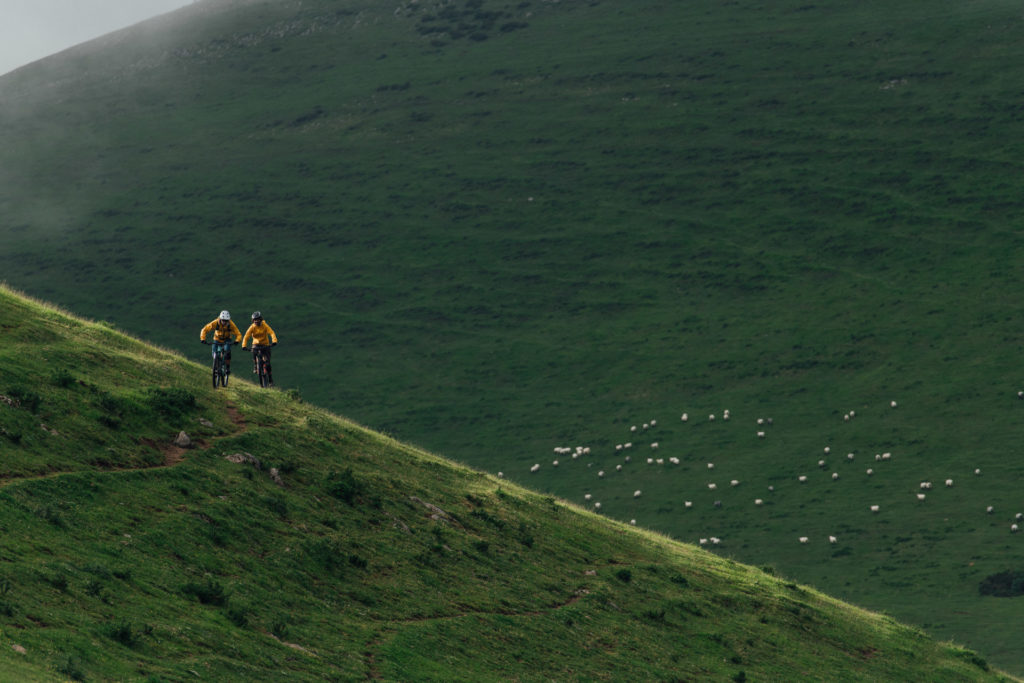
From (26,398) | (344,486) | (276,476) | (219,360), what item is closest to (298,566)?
(276,476)

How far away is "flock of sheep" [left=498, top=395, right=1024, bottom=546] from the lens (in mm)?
85438

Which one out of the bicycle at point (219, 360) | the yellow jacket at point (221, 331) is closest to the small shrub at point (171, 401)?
the yellow jacket at point (221, 331)

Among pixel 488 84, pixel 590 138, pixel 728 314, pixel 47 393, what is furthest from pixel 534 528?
pixel 488 84

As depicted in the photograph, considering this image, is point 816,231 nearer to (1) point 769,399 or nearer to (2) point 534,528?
(1) point 769,399

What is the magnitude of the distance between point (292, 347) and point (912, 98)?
84172 millimetres

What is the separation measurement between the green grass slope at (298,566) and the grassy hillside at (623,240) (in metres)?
36.1

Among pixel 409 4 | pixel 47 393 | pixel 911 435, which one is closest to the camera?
pixel 47 393

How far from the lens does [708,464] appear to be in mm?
95500

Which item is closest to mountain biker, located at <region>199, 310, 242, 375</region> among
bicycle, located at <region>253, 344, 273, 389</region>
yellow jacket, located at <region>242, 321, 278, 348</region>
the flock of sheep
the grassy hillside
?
yellow jacket, located at <region>242, 321, 278, 348</region>

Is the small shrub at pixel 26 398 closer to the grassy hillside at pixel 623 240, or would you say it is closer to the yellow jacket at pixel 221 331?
the yellow jacket at pixel 221 331

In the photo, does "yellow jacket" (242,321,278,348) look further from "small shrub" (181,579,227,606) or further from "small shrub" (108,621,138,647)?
"small shrub" (108,621,138,647)

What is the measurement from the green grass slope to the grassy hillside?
36.1 metres

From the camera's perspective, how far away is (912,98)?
143 m

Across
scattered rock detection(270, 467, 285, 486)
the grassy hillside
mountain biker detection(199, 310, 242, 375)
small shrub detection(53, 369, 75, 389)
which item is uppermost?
the grassy hillside
